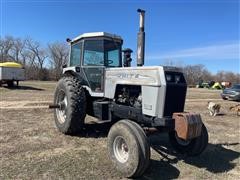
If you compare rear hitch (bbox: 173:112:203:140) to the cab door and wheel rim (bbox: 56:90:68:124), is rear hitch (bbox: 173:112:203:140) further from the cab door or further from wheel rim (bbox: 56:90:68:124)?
wheel rim (bbox: 56:90:68:124)

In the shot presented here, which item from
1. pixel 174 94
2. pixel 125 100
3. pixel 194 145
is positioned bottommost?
pixel 194 145

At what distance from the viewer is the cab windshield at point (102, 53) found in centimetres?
752

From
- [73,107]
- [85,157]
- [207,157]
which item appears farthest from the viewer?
[73,107]

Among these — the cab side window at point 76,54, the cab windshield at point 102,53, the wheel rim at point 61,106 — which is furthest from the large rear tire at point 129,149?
the cab side window at point 76,54

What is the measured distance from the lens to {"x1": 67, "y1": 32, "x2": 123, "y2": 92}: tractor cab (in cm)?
746

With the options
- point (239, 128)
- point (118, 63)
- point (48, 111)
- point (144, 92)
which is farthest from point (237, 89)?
point (144, 92)

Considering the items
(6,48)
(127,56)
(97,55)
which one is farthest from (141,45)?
(6,48)

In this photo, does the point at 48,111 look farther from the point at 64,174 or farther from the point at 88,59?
the point at 64,174

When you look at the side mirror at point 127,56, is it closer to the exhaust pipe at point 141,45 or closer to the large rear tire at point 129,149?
the exhaust pipe at point 141,45

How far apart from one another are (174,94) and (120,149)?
55.8 inches

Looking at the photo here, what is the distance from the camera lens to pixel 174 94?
5.61 meters

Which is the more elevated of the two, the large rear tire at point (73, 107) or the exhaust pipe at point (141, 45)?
the exhaust pipe at point (141, 45)

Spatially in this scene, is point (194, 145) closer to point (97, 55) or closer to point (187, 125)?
point (187, 125)

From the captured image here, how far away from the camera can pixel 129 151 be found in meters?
5.08
